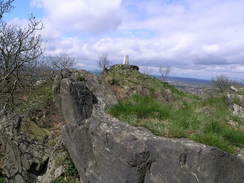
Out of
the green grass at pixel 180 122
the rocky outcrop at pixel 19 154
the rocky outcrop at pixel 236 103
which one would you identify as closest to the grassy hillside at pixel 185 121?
the green grass at pixel 180 122

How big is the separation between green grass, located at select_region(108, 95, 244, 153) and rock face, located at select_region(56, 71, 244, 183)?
42 cm

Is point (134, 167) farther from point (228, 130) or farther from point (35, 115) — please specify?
point (35, 115)

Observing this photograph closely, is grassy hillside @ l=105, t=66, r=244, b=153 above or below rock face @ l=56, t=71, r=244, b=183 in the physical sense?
above

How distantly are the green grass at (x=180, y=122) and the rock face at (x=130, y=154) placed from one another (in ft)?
1.38

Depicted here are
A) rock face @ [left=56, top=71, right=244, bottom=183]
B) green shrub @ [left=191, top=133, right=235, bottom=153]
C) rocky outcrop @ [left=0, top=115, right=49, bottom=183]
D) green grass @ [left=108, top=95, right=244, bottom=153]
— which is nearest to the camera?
rock face @ [left=56, top=71, right=244, bottom=183]

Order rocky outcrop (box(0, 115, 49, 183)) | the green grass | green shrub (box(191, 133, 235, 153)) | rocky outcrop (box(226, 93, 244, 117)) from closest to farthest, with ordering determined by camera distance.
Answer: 1. green shrub (box(191, 133, 235, 153))
2. the green grass
3. rocky outcrop (box(226, 93, 244, 117))
4. rocky outcrop (box(0, 115, 49, 183))

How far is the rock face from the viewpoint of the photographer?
5758 millimetres

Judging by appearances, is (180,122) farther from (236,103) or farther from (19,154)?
(19,154)

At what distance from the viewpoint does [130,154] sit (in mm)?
6590

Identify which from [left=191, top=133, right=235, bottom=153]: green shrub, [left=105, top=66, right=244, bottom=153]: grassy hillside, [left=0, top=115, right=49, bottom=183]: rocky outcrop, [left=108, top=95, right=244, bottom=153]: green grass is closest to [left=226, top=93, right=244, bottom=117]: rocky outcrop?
[left=105, top=66, right=244, bottom=153]: grassy hillside

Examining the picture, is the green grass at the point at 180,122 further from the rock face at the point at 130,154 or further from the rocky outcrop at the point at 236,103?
the rocky outcrop at the point at 236,103

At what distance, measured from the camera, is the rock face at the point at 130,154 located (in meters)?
5.76

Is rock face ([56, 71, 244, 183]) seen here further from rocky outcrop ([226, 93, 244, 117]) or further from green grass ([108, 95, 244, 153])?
rocky outcrop ([226, 93, 244, 117])

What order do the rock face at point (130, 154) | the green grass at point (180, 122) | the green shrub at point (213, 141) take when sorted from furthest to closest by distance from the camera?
the green grass at point (180, 122) < the green shrub at point (213, 141) < the rock face at point (130, 154)
